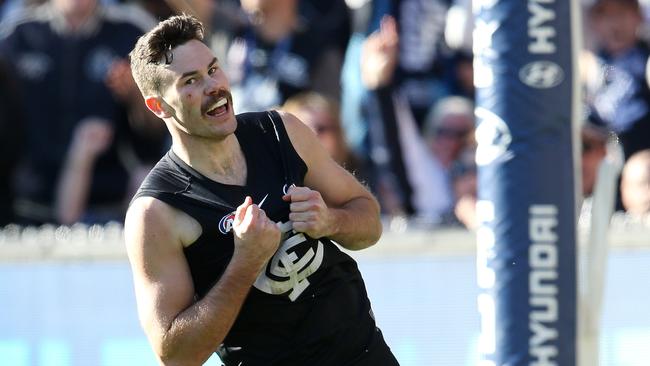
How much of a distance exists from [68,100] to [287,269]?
3.63 metres

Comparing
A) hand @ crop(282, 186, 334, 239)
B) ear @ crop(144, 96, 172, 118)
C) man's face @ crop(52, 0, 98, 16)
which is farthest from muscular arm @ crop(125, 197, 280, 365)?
man's face @ crop(52, 0, 98, 16)

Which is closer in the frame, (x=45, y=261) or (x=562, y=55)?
(x=562, y=55)

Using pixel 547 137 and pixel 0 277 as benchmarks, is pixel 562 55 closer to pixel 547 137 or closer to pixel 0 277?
pixel 547 137

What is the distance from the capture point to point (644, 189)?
6621 millimetres

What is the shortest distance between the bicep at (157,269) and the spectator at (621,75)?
12.0ft

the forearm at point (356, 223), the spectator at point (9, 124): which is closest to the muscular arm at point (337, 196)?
the forearm at point (356, 223)

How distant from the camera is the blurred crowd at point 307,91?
7141mm

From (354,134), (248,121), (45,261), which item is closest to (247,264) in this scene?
(248,121)

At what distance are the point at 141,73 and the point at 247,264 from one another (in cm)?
81

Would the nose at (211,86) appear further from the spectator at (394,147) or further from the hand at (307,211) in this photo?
the spectator at (394,147)

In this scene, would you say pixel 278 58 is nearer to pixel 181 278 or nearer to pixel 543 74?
pixel 181 278

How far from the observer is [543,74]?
366 centimetres

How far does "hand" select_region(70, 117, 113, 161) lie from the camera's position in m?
7.32

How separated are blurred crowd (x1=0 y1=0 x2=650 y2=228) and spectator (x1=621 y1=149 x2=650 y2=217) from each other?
0.76 feet
